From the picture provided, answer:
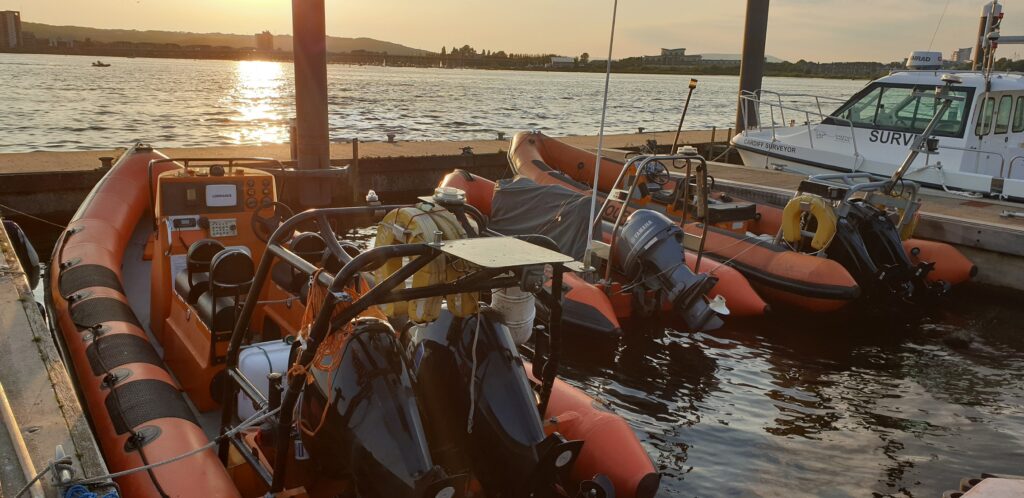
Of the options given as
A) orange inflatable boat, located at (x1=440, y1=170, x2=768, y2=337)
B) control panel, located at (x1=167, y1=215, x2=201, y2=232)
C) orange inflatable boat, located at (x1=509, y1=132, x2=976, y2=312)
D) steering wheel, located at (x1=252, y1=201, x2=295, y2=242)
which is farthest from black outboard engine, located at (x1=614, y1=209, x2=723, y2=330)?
control panel, located at (x1=167, y1=215, x2=201, y2=232)

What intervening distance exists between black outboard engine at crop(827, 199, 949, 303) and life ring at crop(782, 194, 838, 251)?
0.22 metres

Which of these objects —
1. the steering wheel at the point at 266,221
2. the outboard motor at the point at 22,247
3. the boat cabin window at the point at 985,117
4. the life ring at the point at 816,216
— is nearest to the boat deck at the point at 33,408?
the steering wheel at the point at 266,221

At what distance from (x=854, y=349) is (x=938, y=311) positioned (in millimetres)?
2171

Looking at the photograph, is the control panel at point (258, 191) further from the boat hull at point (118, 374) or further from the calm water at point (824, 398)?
the calm water at point (824, 398)

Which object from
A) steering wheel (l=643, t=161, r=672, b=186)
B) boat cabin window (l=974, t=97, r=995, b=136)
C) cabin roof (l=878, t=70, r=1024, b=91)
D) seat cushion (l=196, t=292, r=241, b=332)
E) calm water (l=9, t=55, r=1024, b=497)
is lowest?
calm water (l=9, t=55, r=1024, b=497)

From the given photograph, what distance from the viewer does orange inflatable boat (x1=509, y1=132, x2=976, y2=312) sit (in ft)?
29.3

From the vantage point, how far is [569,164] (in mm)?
13391

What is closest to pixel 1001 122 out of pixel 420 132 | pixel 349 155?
pixel 349 155

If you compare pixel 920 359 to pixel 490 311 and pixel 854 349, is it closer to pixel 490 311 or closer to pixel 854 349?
pixel 854 349

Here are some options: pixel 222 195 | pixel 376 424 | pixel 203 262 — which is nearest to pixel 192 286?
pixel 203 262

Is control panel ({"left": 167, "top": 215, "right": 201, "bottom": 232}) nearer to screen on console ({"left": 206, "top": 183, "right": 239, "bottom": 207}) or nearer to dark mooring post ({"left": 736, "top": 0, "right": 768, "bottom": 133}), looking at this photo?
screen on console ({"left": 206, "top": 183, "right": 239, "bottom": 207})

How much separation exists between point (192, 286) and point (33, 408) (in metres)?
2.02

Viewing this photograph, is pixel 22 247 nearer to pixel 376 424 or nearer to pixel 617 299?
pixel 617 299

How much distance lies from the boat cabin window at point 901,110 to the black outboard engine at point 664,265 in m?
7.88
